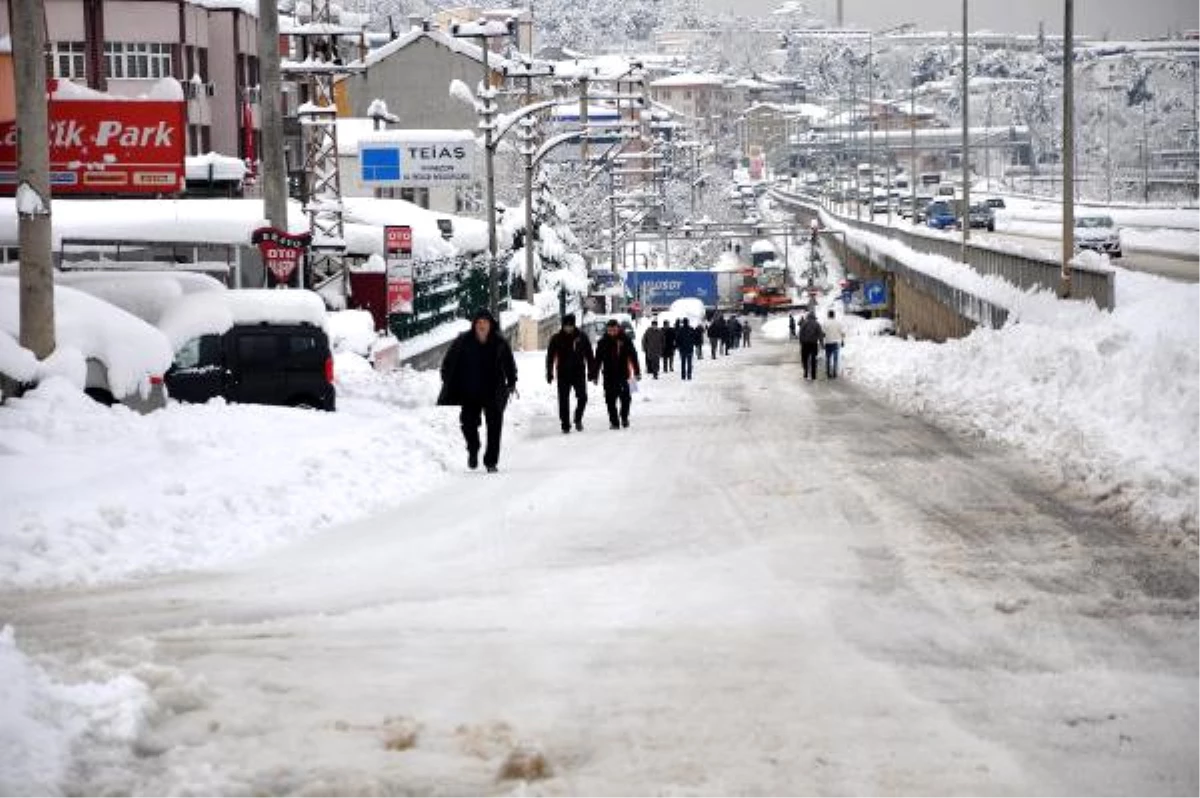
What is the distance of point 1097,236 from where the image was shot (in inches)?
2319

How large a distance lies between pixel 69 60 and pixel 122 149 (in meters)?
29.1

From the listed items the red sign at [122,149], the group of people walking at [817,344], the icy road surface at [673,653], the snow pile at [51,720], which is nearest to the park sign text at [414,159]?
the group of people walking at [817,344]

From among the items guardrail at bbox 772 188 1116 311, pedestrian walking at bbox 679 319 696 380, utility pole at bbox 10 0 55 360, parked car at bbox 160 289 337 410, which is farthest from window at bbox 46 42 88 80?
utility pole at bbox 10 0 55 360

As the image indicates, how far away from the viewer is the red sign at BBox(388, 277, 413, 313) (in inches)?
1590

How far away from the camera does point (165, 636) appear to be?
9414 mm

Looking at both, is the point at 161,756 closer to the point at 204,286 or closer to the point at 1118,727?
the point at 1118,727

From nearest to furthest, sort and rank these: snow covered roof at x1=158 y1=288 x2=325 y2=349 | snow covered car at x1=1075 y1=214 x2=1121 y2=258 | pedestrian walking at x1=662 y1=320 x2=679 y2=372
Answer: snow covered roof at x1=158 y1=288 x2=325 y2=349
pedestrian walking at x1=662 y1=320 x2=679 y2=372
snow covered car at x1=1075 y1=214 x2=1121 y2=258

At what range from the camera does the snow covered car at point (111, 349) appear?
2055 cm

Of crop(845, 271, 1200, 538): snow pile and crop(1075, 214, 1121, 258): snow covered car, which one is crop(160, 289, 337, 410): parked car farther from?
crop(1075, 214, 1121, 258): snow covered car

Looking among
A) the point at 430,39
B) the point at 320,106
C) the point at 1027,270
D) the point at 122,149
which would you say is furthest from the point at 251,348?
the point at 430,39

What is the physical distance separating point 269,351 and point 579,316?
57558 millimetres

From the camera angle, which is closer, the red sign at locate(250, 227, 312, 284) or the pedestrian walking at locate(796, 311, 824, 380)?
the red sign at locate(250, 227, 312, 284)

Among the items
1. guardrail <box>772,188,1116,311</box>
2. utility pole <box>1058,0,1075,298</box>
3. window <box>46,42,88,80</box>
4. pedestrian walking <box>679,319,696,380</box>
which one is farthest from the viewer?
window <box>46,42,88,80</box>

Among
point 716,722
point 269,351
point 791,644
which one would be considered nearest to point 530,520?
point 791,644
